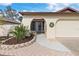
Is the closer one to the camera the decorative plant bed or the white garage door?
the decorative plant bed

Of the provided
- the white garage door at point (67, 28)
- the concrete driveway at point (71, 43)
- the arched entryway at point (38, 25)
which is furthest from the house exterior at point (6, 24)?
the concrete driveway at point (71, 43)

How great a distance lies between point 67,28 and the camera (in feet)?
53.2

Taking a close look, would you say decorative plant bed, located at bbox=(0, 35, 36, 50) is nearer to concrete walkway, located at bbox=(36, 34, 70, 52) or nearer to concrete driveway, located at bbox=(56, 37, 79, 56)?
concrete walkway, located at bbox=(36, 34, 70, 52)

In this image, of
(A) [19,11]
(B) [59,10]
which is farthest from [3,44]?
(B) [59,10]

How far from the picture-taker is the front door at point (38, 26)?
16.0m

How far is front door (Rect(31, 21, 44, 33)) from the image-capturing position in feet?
52.4

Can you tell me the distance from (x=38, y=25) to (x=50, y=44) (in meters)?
0.89

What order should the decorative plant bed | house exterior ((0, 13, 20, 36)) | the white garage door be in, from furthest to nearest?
the white garage door → house exterior ((0, 13, 20, 36)) → the decorative plant bed

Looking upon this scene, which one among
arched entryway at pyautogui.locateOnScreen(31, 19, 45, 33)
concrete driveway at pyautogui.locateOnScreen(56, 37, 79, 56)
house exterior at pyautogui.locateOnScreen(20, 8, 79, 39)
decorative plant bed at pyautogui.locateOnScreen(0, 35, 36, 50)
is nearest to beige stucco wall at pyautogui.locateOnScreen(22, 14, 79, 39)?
house exterior at pyautogui.locateOnScreen(20, 8, 79, 39)

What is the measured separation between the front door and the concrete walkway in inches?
8.9

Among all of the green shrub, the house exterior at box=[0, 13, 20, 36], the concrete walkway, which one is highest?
the house exterior at box=[0, 13, 20, 36]

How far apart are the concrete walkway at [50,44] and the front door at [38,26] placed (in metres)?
0.23

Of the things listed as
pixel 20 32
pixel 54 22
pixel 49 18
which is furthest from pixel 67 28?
pixel 20 32

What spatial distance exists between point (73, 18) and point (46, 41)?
1396mm
